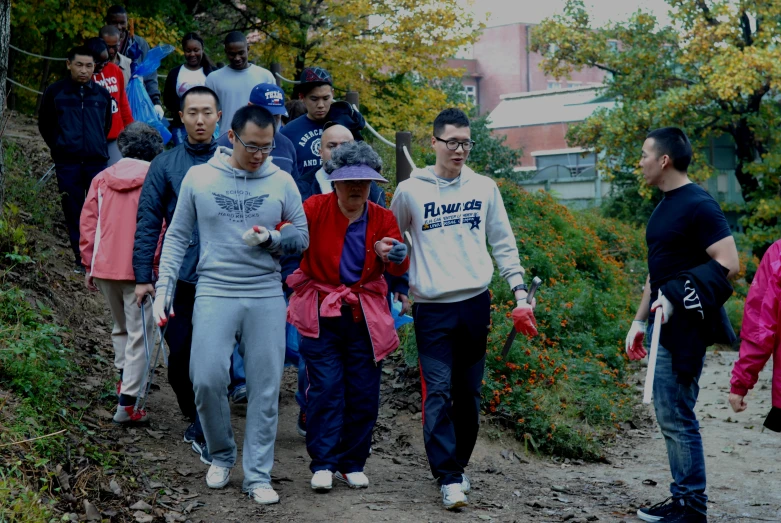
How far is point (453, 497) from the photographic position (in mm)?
5035

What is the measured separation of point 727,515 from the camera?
18.0 feet

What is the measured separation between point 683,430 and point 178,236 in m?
2.92

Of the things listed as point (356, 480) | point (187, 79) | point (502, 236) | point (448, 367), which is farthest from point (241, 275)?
point (187, 79)

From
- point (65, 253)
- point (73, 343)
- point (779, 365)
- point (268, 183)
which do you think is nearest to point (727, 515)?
point (779, 365)

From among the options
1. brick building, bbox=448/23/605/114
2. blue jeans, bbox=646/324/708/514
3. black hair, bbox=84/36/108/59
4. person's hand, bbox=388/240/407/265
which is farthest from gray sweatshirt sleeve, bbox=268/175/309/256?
brick building, bbox=448/23/605/114

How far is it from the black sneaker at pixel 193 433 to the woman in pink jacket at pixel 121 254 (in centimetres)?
36

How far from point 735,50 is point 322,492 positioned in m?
17.3

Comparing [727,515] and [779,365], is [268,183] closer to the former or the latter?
[779,365]

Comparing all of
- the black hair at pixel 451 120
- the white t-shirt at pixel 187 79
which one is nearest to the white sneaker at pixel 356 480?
the black hair at pixel 451 120

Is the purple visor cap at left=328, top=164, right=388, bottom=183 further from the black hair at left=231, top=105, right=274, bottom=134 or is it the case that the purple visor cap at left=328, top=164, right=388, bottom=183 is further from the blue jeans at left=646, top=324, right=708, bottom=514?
the blue jeans at left=646, top=324, right=708, bottom=514

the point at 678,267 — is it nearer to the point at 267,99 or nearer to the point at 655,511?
the point at 655,511

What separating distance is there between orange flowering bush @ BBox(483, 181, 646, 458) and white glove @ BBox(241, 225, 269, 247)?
3402 mm

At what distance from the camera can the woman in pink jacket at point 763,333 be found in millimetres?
4379

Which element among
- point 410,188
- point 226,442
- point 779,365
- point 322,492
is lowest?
point 322,492
